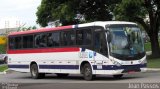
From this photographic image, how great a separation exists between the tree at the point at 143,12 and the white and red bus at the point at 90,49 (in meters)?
9.60

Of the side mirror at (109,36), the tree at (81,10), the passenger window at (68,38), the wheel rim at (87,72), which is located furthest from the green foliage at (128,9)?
the side mirror at (109,36)

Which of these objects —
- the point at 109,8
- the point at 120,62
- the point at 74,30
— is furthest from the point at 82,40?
the point at 109,8

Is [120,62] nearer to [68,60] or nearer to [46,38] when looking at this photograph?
[68,60]

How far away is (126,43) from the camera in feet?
78.1

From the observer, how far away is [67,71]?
26.7 meters

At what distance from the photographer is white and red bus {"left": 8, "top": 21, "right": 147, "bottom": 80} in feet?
77.1

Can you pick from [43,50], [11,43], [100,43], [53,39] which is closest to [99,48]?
[100,43]

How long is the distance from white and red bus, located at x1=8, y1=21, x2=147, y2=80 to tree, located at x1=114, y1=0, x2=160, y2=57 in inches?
378

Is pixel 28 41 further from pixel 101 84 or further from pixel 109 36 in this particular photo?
pixel 101 84

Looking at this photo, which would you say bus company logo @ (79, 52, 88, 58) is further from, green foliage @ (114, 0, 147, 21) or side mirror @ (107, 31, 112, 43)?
green foliage @ (114, 0, 147, 21)

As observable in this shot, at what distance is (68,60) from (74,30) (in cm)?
172

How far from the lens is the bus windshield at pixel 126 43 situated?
77.0 ft

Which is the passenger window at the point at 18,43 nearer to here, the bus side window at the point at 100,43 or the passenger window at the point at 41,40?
the passenger window at the point at 41,40

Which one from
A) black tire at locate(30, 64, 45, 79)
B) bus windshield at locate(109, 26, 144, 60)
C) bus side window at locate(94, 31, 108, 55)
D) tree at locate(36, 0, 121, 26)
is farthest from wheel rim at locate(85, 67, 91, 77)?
tree at locate(36, 0, 121, 26)
